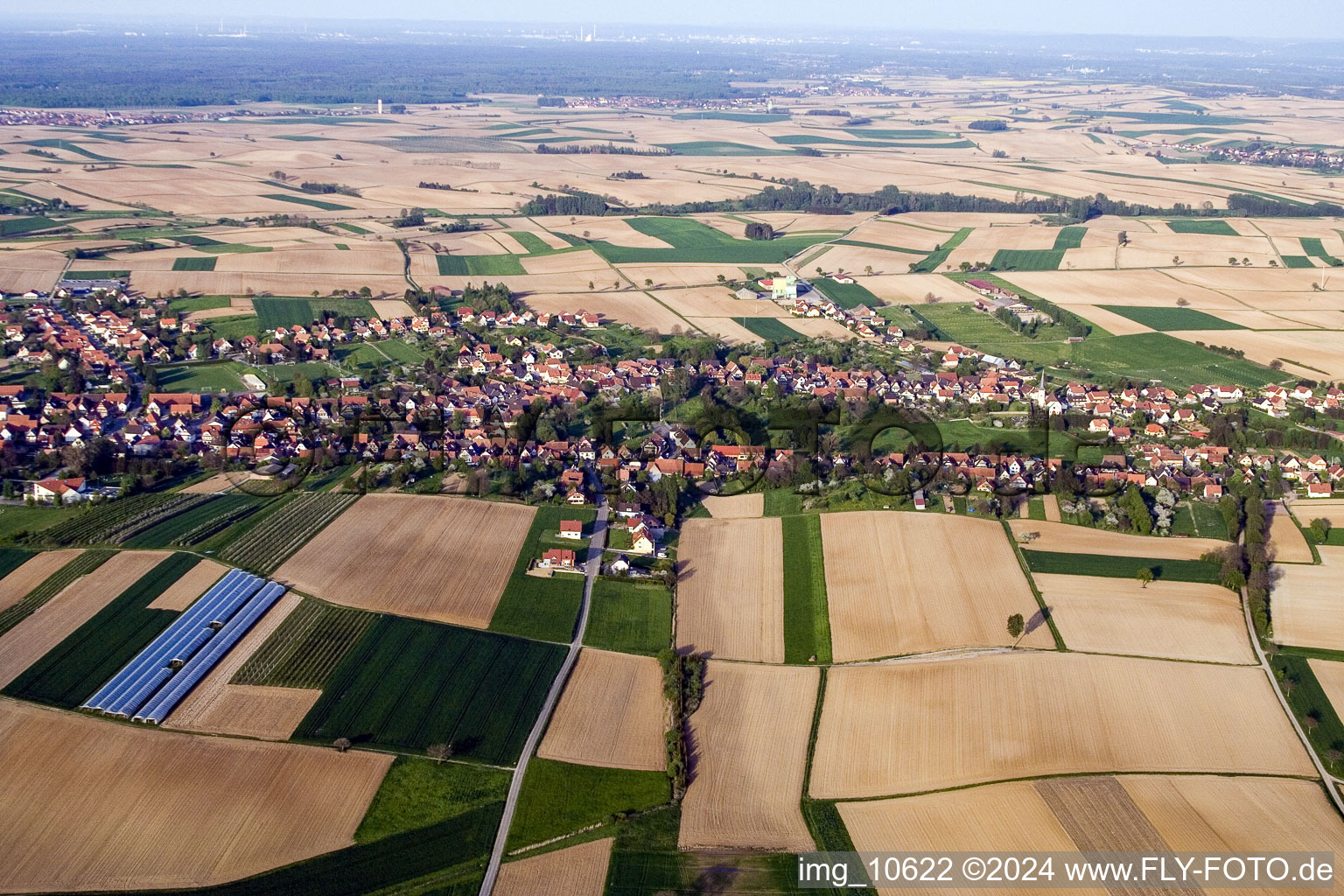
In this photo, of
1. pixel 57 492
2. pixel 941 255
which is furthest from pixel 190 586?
pixel 941 255

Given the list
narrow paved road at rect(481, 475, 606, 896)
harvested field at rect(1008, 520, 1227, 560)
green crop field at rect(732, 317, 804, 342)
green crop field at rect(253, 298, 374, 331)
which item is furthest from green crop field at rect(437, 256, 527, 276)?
harvested field at rect(1008, 520, 1227, 560)

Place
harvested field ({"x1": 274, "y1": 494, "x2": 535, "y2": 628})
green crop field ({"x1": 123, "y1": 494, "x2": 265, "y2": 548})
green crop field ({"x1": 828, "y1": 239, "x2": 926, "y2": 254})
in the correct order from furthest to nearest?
1. green crop field ({"x1": 828, "y1": 239, "x2": 926, "y2": 254})
2. green crop field ({"x1": 123, "y1": 494, "x2": 265, "y2": 548})
3. harvested field ({"x1": 274, "y1": 494, "x2": 535, "y2": 628})

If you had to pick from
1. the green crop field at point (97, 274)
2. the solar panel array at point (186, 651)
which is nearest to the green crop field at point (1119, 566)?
the solar panel array at point (186, 651)

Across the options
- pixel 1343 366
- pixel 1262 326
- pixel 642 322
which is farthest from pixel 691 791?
pixel 1262 326

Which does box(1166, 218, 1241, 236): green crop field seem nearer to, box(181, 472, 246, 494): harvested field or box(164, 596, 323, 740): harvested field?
box(181, 472, 246, 494): harvested field

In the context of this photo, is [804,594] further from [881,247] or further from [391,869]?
[881,247]

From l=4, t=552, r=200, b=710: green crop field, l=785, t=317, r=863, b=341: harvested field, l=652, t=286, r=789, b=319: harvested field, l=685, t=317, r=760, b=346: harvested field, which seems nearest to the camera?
l=4, t=552, r=200, b=710: green crop field

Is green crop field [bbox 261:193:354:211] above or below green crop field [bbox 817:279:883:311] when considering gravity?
above
